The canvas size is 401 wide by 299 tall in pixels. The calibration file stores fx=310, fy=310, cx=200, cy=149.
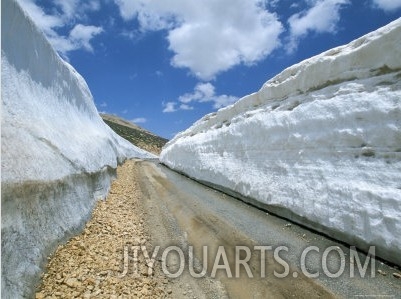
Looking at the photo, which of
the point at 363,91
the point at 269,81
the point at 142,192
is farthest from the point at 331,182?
the point at 142,192

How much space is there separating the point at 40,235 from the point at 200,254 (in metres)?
3.20

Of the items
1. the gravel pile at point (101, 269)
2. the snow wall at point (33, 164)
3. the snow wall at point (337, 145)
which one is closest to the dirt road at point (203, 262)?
the gravel pile at point (101, 269)

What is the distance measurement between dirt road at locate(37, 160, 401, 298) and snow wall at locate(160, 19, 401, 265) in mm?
627

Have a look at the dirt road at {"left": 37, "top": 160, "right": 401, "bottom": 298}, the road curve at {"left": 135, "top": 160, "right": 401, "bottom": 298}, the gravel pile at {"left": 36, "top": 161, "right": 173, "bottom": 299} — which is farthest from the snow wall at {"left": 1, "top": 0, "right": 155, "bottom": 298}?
the road curve at {"left": 135, "top": 160, "right": 401, "bottom": 298}

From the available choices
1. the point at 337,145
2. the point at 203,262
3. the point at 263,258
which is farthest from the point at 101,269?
the point at 337,145

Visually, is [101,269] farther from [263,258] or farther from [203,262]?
[263,258]

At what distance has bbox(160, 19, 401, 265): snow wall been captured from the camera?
19.9 ft

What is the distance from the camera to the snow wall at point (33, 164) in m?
4.59

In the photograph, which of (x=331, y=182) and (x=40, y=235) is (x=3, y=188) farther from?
(x=331, y=182)

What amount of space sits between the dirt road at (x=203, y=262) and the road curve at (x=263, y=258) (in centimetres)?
2

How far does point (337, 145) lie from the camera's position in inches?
294

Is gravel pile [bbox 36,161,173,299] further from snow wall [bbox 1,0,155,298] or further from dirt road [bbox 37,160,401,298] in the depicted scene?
snow wall [bbox 1,0,155,298]

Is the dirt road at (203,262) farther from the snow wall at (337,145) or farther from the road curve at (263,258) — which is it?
the snow wall at (337,145)

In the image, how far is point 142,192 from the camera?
12742mm
